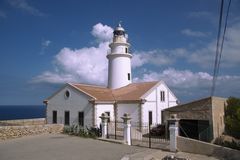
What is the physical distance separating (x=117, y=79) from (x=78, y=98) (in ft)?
21.9

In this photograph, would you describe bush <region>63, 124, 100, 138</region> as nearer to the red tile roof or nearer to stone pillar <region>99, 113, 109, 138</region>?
stone pillar <region>99, 113, 109, 138</region>

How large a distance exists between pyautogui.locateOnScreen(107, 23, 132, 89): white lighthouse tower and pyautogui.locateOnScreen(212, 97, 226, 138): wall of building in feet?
38.7

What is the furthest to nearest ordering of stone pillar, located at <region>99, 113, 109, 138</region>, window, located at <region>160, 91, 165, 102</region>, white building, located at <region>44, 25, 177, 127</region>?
window, located at <region>160, 91, 165, 102</region> → white building, located at <region>44, 25, 177, 127</region> → stone pillar, located at <region>99, 113, 109, 138</region>

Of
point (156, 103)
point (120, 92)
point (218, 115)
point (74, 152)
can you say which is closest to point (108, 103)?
point (120, 92)

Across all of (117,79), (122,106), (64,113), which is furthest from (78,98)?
(117,79)

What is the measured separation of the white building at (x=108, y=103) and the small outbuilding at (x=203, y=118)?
3.69 metres

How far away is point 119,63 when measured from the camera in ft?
96.1

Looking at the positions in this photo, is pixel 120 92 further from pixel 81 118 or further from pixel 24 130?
pixel 24 130

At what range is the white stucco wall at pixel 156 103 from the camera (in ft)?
77.0

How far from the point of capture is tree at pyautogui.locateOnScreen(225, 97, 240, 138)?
18.2 m

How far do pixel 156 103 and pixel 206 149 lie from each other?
11470 mm

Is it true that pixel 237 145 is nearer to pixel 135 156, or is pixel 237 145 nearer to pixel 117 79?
pixel 135 156

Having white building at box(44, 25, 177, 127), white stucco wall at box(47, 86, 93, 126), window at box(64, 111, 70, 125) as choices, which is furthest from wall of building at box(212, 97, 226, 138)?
window at box(64, 111, 70, 125)

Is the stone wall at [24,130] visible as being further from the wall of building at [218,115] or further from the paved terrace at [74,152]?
the wall of building at [218,115]
